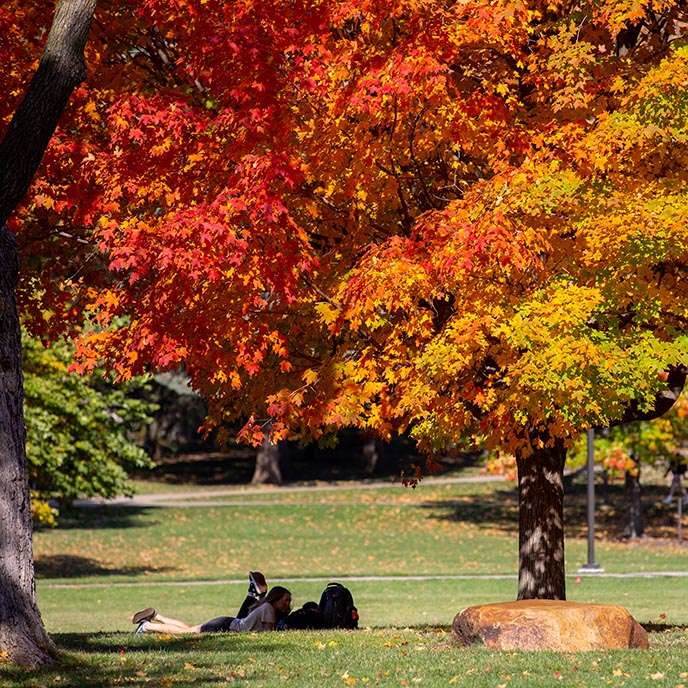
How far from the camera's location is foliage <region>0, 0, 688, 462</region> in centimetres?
1295

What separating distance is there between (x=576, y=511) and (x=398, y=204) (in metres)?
31.2

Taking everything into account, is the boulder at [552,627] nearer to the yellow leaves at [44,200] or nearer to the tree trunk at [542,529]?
the tree trunk at [542,529]

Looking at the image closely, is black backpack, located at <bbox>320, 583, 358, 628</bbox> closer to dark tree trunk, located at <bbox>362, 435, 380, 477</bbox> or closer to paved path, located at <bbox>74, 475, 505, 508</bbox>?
paved path, located at <bbox>74, 475, 505, 508</bbox>

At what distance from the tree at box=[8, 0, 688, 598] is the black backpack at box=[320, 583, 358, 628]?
226 centimetres

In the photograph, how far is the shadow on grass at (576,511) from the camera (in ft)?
133

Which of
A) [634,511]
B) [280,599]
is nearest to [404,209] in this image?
[280,599]

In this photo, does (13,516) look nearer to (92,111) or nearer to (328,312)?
(328,312)

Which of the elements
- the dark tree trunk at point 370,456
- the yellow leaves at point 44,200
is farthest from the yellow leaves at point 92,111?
the dark tree trunk at point 370,456

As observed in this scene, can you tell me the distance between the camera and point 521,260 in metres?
12.7

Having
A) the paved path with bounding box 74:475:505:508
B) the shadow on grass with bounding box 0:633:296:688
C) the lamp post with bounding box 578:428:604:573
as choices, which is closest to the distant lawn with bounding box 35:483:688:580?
the paved path with bounding box 74:475:505:508

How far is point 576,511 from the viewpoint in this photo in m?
44.5

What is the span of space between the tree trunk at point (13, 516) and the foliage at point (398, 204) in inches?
66.9

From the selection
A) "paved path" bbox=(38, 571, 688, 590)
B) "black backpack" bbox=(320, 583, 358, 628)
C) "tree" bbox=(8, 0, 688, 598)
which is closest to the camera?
"tree" bbox=(8, 0, 688, 598)

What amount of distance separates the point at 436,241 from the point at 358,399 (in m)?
1.77
